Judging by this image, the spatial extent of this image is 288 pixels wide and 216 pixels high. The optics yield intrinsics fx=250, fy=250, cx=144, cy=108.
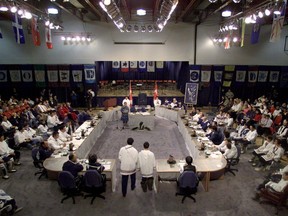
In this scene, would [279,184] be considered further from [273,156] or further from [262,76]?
[262,76]

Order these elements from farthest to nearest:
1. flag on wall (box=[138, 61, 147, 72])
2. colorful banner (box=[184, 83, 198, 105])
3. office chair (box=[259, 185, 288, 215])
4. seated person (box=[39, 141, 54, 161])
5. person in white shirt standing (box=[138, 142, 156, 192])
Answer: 1. flag on wall (box=[138, 61, 147, 72])
2. colorful banner (box=[184, 83, 198, 105])
3. seated person (box=[39, 141, 54, 161])
4. person in white shirt standing (box=[138, 142, 156, 192])
5. office chair (box=[259, 185, 288, 215])

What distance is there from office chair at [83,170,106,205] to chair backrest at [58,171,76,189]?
1.03 feet

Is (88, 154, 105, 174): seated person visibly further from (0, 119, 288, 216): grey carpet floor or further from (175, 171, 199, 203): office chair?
(175, 171, 199, 203): office chair

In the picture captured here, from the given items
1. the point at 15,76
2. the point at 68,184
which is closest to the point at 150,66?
the point at 15,76

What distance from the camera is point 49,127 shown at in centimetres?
1147

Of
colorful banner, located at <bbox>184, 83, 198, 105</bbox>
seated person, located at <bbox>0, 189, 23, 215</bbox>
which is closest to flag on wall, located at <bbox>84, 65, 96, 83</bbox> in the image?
colorful banner, located at <bbox>184, 83, 198, 105</bbox>

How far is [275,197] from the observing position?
19.7 feet

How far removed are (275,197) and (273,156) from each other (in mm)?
2241

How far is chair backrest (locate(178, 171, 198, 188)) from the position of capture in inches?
237

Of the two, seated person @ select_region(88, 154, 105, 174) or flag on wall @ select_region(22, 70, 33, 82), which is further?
flag on wall @ select_region(22, 70, 33, 82)

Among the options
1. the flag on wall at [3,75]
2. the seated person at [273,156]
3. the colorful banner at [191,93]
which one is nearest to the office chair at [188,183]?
the seated person at [273,156]

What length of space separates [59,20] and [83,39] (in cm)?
184

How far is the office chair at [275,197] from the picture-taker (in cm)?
593

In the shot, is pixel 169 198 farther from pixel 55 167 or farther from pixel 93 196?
pixel 55 167
